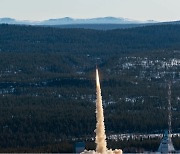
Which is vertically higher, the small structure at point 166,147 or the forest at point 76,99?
A: the small structure at point 166,147

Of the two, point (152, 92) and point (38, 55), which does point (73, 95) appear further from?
point (38, 55)

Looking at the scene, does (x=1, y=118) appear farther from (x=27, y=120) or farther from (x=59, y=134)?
(x=59, y=134)

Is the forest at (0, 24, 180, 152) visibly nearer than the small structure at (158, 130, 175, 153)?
No

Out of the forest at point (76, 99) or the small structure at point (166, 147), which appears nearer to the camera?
the small structure at point (166, 147)

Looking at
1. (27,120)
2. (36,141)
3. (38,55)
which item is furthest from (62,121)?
(38,55)

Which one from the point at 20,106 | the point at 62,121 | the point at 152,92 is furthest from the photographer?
the point at 152,92

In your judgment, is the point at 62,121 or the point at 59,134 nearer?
the point at 59,134

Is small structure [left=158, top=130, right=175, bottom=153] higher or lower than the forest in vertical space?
higher

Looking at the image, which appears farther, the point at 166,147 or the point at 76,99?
the point at 76,99

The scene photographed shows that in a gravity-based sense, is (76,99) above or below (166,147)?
below

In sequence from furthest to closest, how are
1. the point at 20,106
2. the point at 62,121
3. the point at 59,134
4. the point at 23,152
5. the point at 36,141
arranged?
the point at 20,106, the point at 62,121, the point at 59,134, the point at 36,141, the point at 23,152
